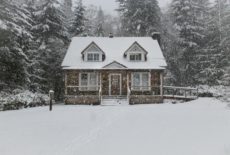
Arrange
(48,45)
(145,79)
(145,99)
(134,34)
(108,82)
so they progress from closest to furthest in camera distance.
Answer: (145,99) < (108,82) < (145,79) < (48,45) < (134,34)

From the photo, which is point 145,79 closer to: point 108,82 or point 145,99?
point 145,99

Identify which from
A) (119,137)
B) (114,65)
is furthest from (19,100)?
(119,137)

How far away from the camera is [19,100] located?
865 inches

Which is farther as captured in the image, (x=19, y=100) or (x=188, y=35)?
(x=188, y=35)

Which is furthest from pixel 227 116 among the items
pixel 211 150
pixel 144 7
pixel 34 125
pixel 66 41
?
pixel 144 7

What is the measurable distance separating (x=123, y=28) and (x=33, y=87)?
1795 centimetres

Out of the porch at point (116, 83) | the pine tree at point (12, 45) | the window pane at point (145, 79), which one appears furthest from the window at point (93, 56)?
the pine tree at point (12, 45)

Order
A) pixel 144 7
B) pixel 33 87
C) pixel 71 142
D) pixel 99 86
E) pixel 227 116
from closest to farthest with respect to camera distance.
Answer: pixel 71 142
pixel 227 116
pixel 99 86
pixel 33 87
pixel 144 7

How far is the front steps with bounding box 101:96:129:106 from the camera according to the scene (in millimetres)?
26422

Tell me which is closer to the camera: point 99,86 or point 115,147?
point 115,147

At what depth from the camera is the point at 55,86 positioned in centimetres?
3412

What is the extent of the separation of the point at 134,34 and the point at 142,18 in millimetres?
2476

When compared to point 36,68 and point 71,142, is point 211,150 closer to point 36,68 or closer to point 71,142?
point 71,142

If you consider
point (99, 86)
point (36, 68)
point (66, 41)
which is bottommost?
point (99, 86)
